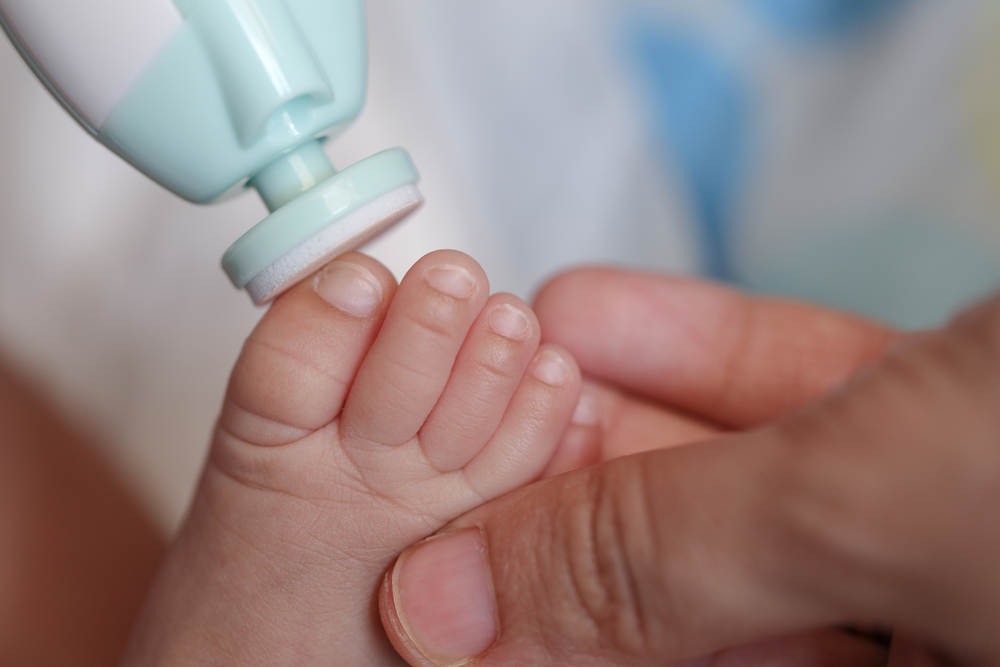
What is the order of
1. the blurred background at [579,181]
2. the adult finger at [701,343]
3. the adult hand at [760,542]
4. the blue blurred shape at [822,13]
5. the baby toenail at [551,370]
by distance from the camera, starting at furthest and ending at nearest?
the blue blurred shape at [822,13] → the blurred background at [579,181] → the adult finger at [701,343] → the baby toenail at [551,370] → the adult hand at [760,542]

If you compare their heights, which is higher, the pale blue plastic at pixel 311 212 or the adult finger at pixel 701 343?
the pale blue plastic at pixel 311 212

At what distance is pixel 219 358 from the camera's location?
0.87 meters

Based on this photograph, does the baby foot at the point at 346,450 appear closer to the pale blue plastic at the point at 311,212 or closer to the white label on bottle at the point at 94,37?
the pale blue plastic at the point at 311,212

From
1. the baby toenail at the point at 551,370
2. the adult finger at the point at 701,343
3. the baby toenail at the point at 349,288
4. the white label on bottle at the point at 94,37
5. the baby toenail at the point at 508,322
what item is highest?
the white label on bottle at the point at 94,37

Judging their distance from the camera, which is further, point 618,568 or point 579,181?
point 579,181

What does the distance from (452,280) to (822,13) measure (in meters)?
0.86

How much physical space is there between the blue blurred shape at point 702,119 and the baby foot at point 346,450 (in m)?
0.66

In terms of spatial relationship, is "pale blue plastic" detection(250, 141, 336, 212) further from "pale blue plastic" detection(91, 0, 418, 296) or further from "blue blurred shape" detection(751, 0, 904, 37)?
"blue blurred shape" detection(751, 0, 904, 37)

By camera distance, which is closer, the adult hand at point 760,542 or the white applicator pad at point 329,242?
the adult hand at point 760,542

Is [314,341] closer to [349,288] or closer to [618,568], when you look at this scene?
[349,288]

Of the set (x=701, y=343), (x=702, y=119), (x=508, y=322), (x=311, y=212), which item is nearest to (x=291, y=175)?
(x=311, y=212)

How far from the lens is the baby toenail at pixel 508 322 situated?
0.47 metres

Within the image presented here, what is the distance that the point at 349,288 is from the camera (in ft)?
1.51

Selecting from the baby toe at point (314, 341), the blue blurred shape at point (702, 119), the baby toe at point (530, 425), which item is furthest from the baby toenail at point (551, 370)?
the blue blurred shape at point (702, 119)
